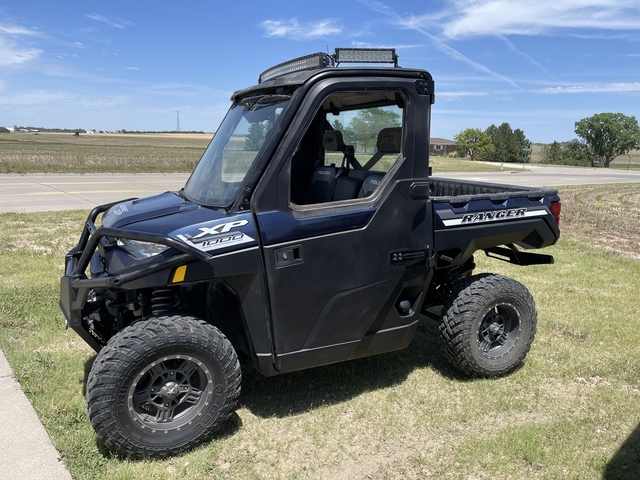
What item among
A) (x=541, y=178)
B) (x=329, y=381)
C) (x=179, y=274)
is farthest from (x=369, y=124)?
(x=541, y=178)

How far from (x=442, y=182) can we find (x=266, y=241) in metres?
3.13

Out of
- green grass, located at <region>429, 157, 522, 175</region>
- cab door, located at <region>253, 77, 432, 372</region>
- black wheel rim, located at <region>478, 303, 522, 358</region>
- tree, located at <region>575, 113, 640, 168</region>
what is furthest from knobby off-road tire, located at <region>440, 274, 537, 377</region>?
tree, located at <region>575, 113, 640, 168</region>

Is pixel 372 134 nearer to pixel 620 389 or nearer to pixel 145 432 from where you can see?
pixel 145 432

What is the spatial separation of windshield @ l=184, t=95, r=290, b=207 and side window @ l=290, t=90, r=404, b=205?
0.30 meters

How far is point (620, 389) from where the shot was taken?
160 inches

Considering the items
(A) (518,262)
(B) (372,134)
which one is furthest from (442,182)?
(B) (372,134)

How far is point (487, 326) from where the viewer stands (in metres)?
4.23

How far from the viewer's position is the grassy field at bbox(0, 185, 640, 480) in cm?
306

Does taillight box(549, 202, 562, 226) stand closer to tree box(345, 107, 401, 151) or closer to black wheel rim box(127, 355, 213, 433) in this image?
tree box(345, 107, 401, 151)

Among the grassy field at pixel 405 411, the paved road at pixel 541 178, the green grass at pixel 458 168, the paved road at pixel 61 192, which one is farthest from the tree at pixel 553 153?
the grassy field at pixel 405 411

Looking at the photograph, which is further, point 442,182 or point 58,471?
point 442,182

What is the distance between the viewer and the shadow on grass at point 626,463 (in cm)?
301

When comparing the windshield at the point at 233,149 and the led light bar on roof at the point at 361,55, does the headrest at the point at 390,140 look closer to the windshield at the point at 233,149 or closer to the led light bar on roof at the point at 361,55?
the led light bar on roof at the point at 361,55

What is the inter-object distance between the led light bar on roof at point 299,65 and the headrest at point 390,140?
2.03 ft
